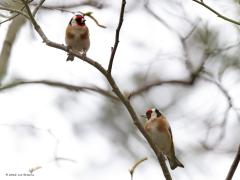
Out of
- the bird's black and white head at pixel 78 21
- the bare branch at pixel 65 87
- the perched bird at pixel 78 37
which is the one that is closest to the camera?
the perched bird at pixel 78 37

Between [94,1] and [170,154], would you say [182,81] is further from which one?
[94,1]

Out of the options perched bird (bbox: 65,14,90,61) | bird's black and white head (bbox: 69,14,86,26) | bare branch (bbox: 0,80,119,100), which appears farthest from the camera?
bare branch (bbox: 0,80,119,100)

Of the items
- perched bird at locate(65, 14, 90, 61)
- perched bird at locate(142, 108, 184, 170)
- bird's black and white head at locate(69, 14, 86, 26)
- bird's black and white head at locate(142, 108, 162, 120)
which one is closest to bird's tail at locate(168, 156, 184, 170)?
perched bird at locate(142, 108, 184, 170)

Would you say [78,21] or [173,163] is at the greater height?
[78,21]

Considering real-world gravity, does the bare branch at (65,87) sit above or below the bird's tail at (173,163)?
above

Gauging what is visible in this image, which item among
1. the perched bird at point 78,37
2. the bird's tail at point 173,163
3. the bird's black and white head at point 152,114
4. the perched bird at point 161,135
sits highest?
the perched bird at point 78,37

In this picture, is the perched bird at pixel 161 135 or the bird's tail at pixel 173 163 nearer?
the perched bird at pixel 161 135

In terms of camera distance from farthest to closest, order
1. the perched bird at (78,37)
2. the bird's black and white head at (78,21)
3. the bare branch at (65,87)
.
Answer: the bare branch at (65,87)
the bird's black and white head at (78,21)
the perched bird at (78,37)

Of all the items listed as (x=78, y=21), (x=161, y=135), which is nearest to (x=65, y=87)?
(x=78, y=21)

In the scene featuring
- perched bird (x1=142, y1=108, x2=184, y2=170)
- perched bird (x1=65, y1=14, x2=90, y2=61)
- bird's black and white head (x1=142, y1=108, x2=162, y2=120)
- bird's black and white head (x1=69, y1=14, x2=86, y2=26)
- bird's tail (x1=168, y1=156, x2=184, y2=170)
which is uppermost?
bird's black and white head (x1=69, y1=14, x2=86, y2=26)

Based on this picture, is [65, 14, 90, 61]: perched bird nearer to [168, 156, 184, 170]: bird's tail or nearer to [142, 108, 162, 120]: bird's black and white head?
[142, 108, 162, 120]: bird's black and white head

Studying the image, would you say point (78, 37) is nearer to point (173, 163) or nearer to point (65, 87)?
point (65, 87)

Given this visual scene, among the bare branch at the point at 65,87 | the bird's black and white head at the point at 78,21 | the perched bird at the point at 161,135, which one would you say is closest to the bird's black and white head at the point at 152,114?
the perched bird at the point at 161,135

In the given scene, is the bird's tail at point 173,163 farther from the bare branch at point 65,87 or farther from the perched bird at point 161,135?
the bare branch at point 65,87
